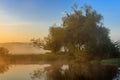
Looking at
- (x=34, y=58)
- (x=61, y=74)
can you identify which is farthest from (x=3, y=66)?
(x=61, y=74)

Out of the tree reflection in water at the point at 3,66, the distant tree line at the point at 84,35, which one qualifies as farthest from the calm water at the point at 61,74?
the distant tree line at the point at 84,35

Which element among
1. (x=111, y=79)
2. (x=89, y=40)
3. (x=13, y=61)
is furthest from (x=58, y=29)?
(x=111, y=79)

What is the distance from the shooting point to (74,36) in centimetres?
3822

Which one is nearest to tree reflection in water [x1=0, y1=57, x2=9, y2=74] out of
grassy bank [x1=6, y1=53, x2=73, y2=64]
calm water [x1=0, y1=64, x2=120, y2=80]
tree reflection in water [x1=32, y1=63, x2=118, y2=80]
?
grassy bank [x1=6, y1=53, x2=73, y2=64]

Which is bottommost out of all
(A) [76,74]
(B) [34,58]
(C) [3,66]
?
(A) [76,74]

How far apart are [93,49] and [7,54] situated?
1142 cm

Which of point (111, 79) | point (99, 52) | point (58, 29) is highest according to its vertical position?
point (58, 29)

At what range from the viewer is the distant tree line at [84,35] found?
125 ft

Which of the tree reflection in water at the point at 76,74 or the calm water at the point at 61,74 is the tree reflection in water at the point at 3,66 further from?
the tree reflection in water at the point at 76,74

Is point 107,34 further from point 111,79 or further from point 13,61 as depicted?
point 111,79

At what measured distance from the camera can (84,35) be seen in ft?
126

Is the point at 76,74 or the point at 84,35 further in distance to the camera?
the point at 84,35

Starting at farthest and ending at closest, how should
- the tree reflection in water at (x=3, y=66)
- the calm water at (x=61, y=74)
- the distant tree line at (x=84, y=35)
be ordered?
the distant tree line at (x=84, y=35), the tree reflection in water at (x=3, y=66), the calm water at (x=61, y=74)

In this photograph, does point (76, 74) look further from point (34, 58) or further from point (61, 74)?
point (34, 58)
